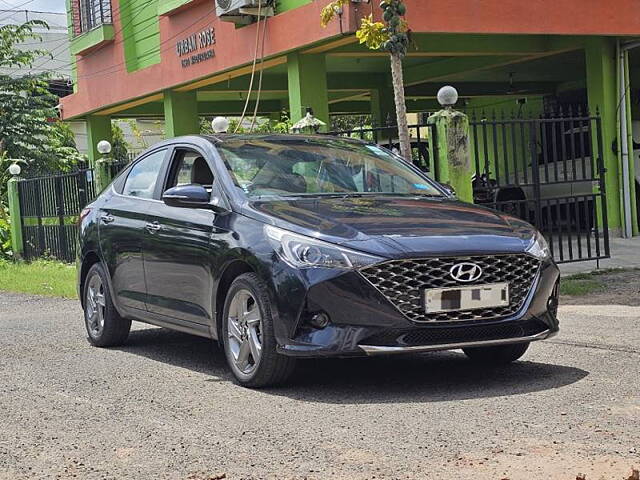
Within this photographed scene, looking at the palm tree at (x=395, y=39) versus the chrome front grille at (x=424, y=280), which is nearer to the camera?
the chrome front grille at (x=424, y=280)

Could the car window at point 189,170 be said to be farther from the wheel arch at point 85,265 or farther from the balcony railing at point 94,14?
the balcony railing at point 94,14

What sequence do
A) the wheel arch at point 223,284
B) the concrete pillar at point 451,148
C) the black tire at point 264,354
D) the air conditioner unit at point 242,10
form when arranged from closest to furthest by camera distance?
1. the black tire at point 264,354
2. the wheel arch at point 223,284
3. the concrete pillar at point 451,148
4. the air conditioner unit at point 242,10

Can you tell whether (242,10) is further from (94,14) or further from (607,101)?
(94,14)

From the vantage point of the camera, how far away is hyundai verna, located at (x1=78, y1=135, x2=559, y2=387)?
20.0 feet

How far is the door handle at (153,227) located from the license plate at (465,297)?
242 cm

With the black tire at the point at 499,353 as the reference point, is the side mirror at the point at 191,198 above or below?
above

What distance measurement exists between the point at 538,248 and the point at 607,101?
40.7 ft

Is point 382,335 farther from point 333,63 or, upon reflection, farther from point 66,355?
point 333,63

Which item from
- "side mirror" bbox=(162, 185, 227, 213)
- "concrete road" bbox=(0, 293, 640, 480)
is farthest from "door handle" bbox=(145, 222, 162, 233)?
"concrete road" bbox=(0, 293, 640, 480)

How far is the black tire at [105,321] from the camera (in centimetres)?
873

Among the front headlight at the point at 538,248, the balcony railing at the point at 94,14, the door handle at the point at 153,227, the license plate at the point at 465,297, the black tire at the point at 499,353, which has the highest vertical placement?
the balcony railing at the point at 94,14

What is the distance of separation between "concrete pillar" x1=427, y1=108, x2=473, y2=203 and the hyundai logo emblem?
625 centimetres

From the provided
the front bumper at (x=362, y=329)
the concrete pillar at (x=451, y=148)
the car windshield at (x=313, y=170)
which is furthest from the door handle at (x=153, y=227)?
the concrete pillar at (x=451, y=148)

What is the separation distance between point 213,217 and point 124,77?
17429mm
